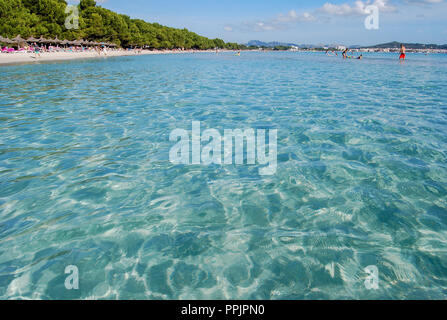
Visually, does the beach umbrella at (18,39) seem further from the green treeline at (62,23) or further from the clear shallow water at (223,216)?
the clear shallow water at (223,216)

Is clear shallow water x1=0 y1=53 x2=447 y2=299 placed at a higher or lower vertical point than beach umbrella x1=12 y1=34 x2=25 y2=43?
lower

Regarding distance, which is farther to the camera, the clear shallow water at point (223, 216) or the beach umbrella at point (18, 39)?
the beach umbrella at point (18, 39)

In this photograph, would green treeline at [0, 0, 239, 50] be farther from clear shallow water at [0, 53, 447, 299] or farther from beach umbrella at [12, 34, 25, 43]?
clear shallow water at [0, 53, 447, 299]

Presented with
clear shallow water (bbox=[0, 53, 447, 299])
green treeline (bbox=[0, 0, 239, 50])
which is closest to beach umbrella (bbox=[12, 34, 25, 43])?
green treeline (bbox=[0, 0, 239, 50])

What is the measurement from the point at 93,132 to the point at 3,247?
6276 mm

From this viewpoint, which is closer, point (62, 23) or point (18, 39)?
point (18, 39)

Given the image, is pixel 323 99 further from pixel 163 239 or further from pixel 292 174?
pixel 163 239

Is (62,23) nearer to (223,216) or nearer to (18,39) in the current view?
(18,39)

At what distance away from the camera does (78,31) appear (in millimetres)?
74312

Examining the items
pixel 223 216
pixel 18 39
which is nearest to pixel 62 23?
pixel 18 39

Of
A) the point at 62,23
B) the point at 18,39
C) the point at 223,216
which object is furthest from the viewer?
the point at 62,23

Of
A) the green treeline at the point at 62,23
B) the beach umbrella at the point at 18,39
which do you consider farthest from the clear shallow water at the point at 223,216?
the green treeline at the point at 62,23

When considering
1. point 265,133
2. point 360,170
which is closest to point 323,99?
point 265,133

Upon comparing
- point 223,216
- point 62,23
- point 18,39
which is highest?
point 62,23
